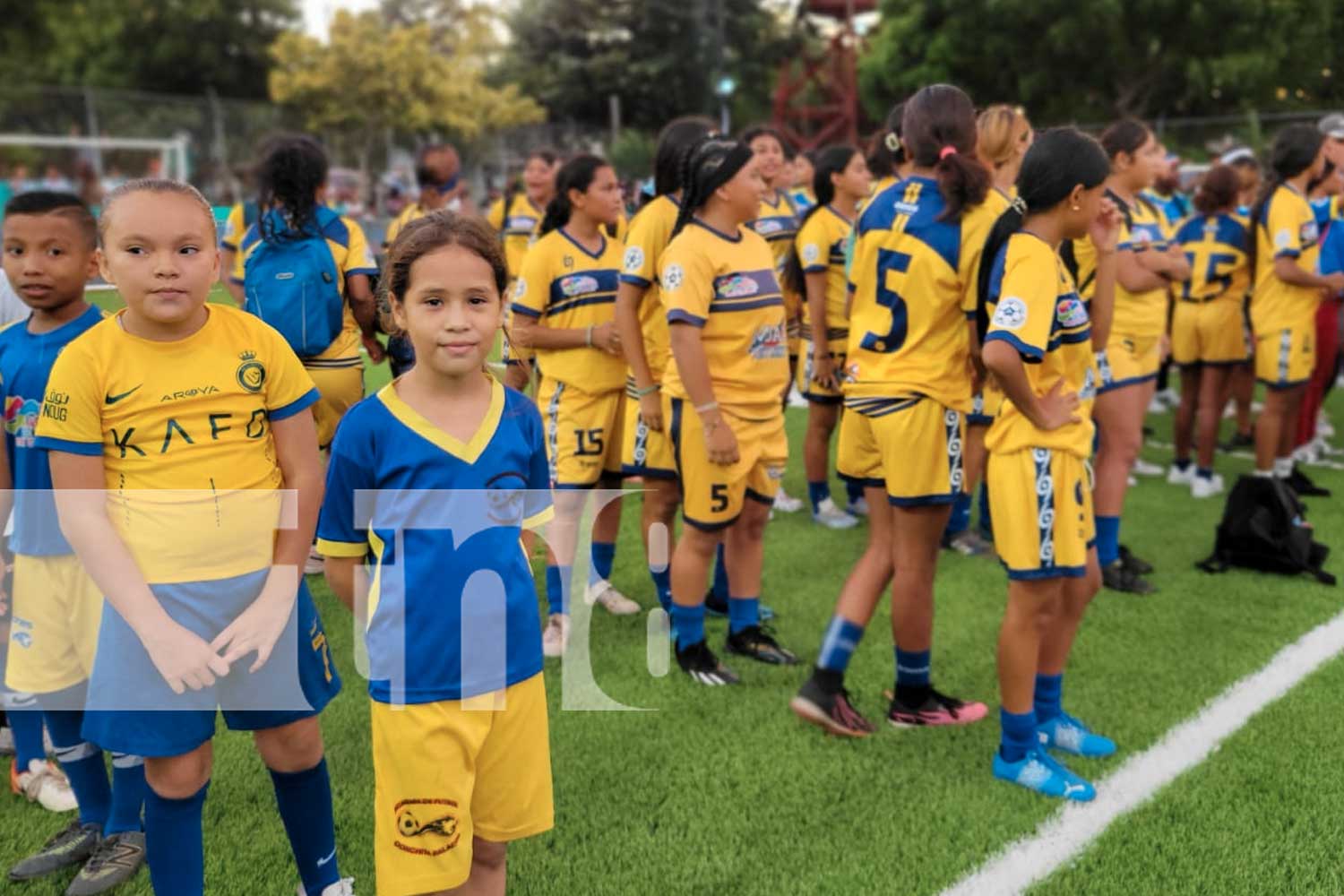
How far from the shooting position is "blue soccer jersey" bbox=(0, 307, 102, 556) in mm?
2609

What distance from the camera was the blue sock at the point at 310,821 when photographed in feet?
7.86

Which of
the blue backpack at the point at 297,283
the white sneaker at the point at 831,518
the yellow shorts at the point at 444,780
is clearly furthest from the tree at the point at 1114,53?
the yellow shorts at the point at 444,780

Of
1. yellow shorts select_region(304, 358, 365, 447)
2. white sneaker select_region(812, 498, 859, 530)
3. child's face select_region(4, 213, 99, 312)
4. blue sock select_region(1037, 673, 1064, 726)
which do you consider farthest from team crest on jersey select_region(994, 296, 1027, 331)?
white sneaker select_region(812, 498, 859, 530)

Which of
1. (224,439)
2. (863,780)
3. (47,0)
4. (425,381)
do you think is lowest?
(863,780)

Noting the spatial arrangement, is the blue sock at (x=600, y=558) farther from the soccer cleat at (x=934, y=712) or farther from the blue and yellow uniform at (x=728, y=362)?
the soccer cleat at (x=934, y=712)

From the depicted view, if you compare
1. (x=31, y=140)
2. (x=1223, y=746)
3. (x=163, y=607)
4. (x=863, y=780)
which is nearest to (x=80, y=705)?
(x=163, y=607)

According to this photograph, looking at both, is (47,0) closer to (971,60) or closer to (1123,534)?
(971,60)

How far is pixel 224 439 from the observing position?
7.17ft

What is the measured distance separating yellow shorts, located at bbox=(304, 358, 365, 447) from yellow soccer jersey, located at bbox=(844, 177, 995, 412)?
2.25m

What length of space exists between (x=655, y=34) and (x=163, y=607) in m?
42.2

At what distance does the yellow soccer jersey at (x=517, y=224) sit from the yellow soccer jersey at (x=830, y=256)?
81.8 inches

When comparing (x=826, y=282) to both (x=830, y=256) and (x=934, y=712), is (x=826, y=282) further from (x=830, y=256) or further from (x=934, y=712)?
(x=934, y=712)

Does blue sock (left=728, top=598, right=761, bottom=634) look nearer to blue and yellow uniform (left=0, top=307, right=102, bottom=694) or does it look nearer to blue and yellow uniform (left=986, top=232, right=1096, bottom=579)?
blue and yellow uniform (left=986, top=232, right=1096, bottom=579)

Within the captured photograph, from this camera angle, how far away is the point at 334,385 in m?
4.43
